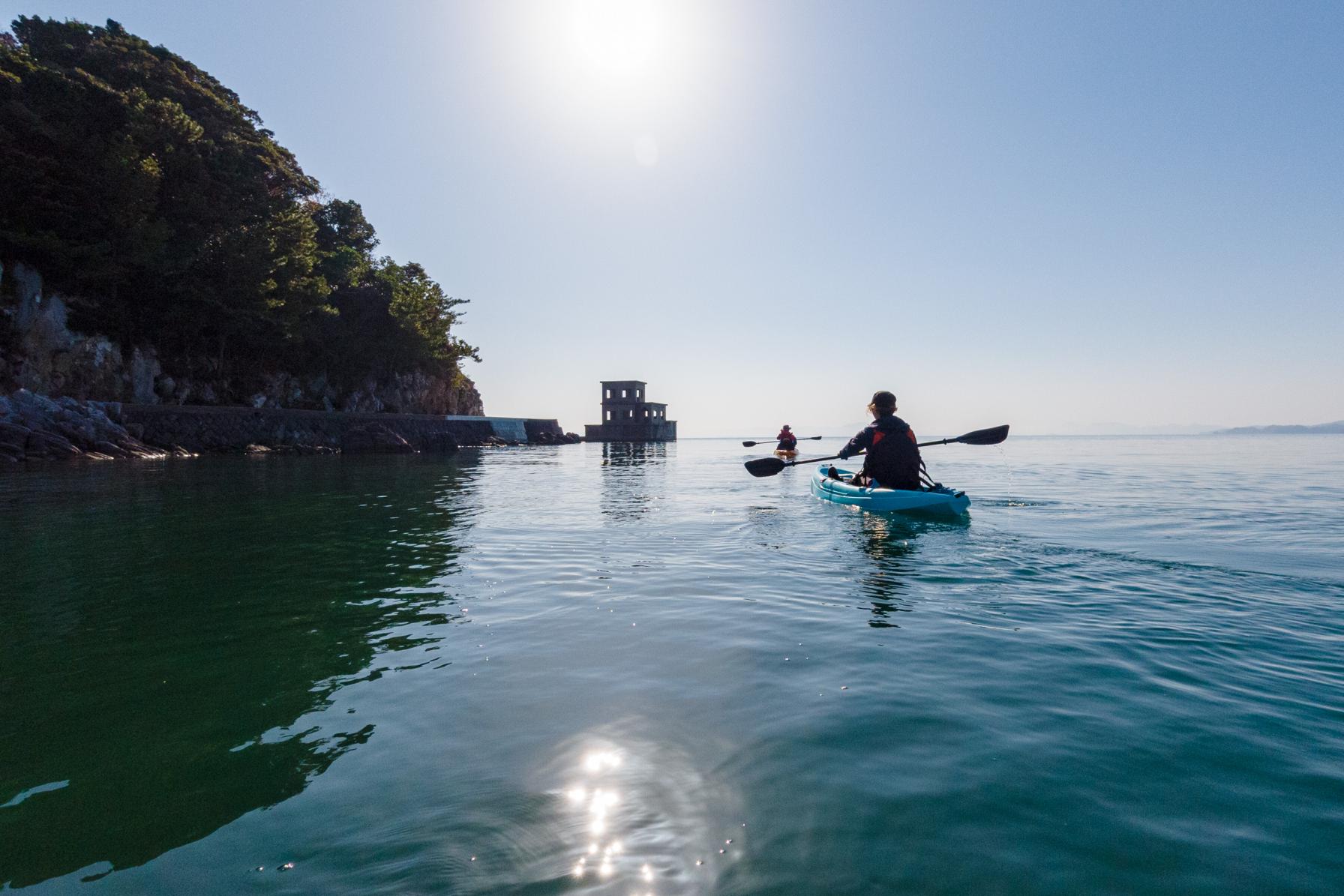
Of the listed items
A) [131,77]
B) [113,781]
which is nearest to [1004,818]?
[113,781]

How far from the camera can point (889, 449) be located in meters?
12.8

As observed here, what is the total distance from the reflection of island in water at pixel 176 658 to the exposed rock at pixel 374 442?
98.9 feet

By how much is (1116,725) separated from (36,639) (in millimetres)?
8234

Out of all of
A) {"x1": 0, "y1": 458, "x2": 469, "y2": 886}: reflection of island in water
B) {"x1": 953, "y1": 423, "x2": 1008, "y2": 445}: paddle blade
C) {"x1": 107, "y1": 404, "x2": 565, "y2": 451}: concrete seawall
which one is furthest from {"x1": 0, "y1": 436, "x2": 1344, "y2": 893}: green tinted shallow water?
{"x1": 107, "y1": 404, "x2": 565, "y2": 451}: concrete seawall

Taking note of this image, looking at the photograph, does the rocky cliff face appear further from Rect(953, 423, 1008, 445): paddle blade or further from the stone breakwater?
Rect(953, 423, 1008, 445): paddle blade

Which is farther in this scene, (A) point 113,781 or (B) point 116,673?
(B) point 116,673

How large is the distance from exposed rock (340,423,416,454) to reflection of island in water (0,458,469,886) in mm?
30140

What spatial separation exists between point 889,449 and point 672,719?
33.0 ft

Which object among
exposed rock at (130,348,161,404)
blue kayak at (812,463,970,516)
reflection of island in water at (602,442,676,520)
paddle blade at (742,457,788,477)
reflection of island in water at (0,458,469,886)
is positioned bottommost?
reflection of island in water at (0,458,469,886)

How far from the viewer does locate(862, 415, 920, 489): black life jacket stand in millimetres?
12688

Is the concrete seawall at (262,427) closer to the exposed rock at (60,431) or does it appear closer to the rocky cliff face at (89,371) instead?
the exposed rock at (60,431)

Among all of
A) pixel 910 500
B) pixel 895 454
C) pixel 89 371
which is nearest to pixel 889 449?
pixel 895 454

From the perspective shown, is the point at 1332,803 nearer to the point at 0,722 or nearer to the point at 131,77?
the point at 0,722

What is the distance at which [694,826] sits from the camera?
279 centimetres
